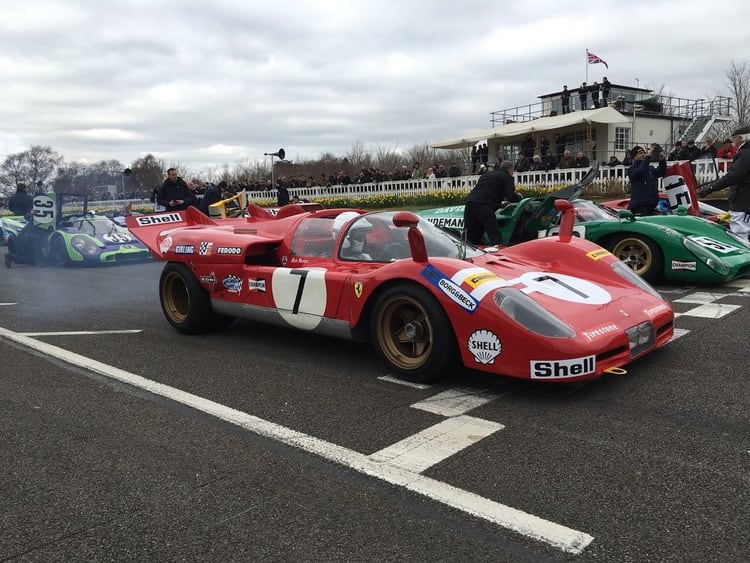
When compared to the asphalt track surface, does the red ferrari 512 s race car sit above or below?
above

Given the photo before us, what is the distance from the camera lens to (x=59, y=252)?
1255 centimetres

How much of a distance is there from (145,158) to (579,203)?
71013 millimetres

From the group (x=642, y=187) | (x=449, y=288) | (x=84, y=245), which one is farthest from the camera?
(x=84, y=245)

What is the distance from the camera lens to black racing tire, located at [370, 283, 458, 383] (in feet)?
12.6

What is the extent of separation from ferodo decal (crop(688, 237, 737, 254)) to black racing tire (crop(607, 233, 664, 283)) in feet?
1.44

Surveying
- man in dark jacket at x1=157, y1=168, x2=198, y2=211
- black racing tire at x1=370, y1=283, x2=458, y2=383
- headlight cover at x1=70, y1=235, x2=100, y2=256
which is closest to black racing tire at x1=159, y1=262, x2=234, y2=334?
black racing tire at x1=370, y1=283, x2=458, y2=383

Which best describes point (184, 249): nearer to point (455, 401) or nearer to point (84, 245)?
point (455, 401)

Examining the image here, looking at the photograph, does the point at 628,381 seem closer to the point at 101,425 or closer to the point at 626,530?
the point at 626,530

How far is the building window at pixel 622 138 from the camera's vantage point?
3166cm

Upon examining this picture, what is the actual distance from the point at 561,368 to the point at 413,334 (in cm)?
99

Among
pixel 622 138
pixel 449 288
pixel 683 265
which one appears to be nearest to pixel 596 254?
pixel 449 288

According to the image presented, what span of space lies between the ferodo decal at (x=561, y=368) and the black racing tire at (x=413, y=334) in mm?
550

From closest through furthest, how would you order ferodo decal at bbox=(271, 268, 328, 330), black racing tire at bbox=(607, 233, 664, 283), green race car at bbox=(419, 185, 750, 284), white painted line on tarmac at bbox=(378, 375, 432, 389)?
1. white painted line on tarmac at bbox=(378, 375, 432, 389)
2. ferodo decal at bbox=(271, 268, 328, 330)
3. green race car at bbox=(419, 185, 750, 284)
4. black racing tire at bbox=(607, 233, 664, 283)

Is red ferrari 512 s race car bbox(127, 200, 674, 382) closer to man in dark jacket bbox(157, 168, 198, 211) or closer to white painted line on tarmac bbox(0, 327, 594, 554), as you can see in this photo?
white painted line on tarmac bbox(0, 327, 594, 554)
